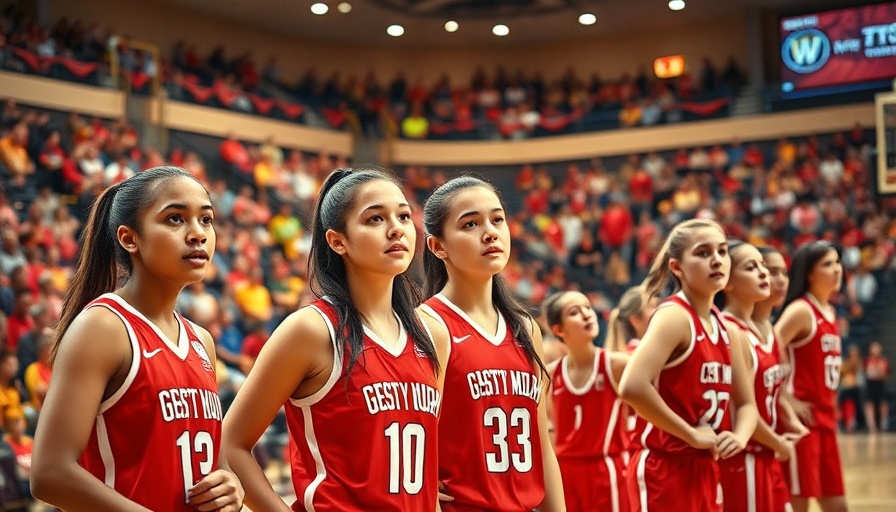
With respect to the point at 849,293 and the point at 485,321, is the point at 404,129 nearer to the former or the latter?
the point at 849,293

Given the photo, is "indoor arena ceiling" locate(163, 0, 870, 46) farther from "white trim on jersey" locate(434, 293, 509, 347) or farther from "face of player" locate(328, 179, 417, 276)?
"face of player" locate(328, 179, 417, 276)

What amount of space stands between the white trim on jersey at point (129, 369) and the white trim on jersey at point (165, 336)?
0.05m

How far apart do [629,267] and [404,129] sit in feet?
21.4

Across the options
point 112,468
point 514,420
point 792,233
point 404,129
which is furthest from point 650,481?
point 404,129

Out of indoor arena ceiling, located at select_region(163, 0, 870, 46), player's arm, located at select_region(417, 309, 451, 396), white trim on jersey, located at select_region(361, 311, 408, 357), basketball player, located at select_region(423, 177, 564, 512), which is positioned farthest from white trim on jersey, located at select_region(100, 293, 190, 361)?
indoor arena ceiling, located at select_region(163, 0, 870, 46)

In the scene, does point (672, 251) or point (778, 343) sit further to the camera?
point (778, 343)

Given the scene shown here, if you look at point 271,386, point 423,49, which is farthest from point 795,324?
point 423,49

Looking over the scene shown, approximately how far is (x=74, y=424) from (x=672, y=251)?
2760 millimetres

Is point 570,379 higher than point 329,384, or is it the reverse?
point 329,384

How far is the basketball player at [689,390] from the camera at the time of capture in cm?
402

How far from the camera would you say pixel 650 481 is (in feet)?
13.7

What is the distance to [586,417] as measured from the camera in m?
5.25

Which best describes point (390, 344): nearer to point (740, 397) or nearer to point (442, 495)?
point (442, 495)

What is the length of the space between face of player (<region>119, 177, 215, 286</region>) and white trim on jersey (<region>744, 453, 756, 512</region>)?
276 centimetres
